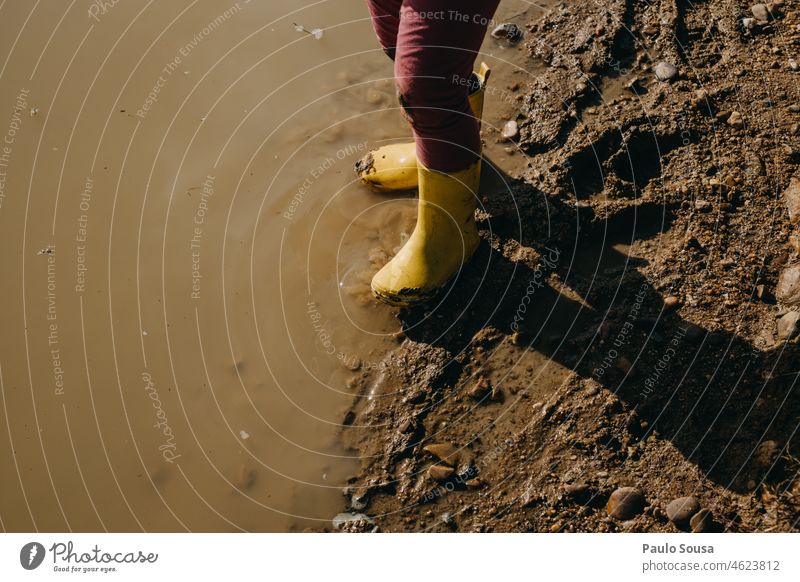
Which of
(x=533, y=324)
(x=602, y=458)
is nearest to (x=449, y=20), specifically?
(x=533, y=324)

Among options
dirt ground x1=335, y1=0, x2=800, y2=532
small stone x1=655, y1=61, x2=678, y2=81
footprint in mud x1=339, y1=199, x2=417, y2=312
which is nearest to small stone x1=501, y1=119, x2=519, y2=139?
dirt ground x1=335, y1=0, x2=800, y2=532

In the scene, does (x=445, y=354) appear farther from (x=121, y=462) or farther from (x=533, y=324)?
(x=121, y=462)

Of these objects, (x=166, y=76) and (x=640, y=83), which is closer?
(x=640, y=83)

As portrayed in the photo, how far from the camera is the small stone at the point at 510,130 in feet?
9.64

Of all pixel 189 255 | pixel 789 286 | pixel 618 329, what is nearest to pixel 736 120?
pixel 789 286

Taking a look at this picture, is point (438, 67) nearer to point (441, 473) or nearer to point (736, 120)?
point (441, 473)

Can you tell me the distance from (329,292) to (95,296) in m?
0.97

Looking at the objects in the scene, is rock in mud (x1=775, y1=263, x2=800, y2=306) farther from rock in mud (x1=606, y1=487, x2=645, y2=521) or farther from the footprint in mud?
the footprint in mud

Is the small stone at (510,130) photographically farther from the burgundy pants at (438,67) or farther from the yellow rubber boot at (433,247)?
the burgundy pants at (438,67)

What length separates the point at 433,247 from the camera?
2527 mm

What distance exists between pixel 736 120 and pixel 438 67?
1477mm

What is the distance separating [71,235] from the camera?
3.02 meters

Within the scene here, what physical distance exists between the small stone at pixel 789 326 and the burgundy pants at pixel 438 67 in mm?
1148

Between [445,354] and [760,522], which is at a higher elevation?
[445,354]
